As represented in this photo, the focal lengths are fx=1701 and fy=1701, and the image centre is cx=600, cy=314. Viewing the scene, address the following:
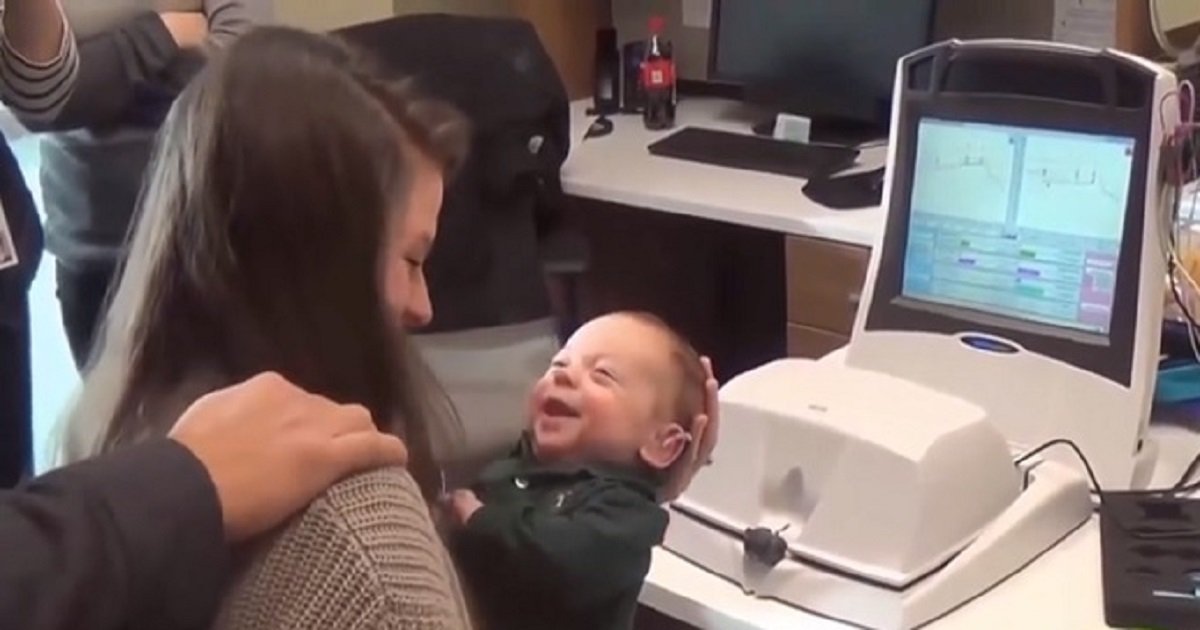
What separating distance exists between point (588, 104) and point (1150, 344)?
6.24 feet

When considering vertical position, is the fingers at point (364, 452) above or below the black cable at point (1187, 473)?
above

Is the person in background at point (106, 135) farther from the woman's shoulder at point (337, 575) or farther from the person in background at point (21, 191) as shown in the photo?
the woman's shoulder at point (337, 575)

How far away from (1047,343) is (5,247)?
1166 mm

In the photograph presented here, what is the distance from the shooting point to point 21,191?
81.3 inches

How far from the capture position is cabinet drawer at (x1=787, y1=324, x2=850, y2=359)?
2.72 meters

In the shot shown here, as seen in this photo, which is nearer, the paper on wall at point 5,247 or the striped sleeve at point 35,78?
the paper on wall at point 5,247

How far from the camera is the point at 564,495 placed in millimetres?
1492

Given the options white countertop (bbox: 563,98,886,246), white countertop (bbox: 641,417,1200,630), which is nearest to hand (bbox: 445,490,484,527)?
white countertop (bbox: 641,417,1200,630)

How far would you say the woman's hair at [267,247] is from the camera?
109 cm

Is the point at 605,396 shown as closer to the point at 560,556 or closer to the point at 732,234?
the point at 560,556

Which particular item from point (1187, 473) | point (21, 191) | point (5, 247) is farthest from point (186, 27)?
point (1187, 473)

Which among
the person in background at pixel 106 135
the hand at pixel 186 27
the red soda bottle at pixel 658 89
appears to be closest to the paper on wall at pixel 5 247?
→ the person in background at pixel 106 135

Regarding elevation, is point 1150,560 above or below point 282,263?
below

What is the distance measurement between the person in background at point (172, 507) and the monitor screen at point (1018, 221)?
1.01 metres
